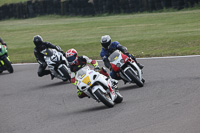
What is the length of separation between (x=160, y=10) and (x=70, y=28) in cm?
681

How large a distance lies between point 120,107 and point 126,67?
6.69 feet

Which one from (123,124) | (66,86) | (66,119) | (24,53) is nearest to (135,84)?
(66,86)

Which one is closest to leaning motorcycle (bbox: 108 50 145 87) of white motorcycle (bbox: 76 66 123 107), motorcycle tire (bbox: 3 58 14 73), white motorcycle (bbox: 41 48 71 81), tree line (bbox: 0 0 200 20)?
white motorcycle (bbox: 76 66 123 107)

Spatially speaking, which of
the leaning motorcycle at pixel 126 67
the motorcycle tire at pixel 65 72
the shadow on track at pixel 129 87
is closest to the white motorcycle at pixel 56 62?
the motorcycle tire at pixel 65 72

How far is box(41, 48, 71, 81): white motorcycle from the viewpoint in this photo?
13992 millimetres

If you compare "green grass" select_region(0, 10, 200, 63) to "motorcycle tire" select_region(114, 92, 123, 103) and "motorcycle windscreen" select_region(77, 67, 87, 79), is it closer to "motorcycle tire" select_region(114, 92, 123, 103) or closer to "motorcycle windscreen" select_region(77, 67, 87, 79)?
"motorcycle tire" select_region(114, 92, 123, 103)

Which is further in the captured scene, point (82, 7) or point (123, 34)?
point (82, 7)

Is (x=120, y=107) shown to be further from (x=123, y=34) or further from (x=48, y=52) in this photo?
(x=123, y=34)

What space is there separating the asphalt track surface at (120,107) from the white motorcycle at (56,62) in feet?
1.04

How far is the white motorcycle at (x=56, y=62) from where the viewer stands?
14.0m

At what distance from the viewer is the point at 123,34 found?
88.8 ft

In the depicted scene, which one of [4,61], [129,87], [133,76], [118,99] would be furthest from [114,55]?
[4,61]

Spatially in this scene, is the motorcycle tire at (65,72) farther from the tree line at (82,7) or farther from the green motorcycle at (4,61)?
the tree line at (82,7)

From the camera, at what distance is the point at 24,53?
992 inches
